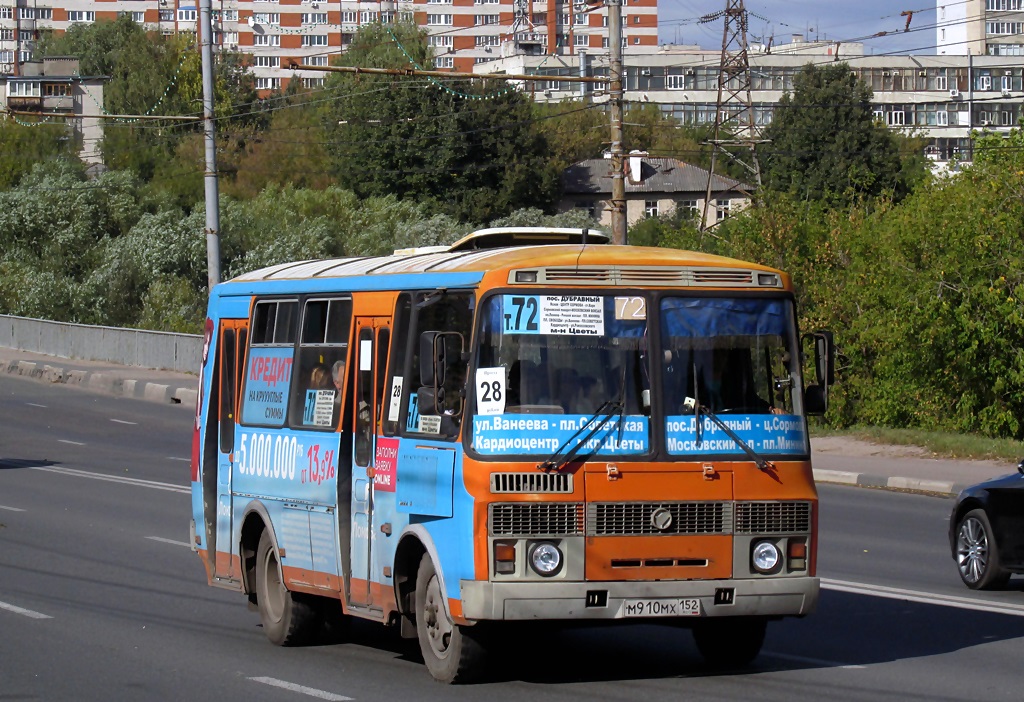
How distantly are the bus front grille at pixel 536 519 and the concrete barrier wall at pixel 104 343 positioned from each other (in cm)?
3223

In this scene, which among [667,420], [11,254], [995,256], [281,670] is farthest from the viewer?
[11,254]

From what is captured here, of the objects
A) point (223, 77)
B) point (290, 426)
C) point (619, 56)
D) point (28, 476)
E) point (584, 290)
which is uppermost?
point (223, 77)

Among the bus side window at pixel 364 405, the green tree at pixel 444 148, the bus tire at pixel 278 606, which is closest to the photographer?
the bus side window at pixel 364 405

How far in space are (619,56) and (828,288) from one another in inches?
382

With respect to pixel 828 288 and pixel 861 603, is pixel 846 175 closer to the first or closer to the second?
pixel 828 288

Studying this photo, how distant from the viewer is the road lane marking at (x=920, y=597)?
11.1 meters

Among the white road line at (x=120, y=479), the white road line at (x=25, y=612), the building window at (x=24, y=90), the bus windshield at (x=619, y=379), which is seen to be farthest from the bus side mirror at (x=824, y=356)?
the building window at (x=24, y=90)

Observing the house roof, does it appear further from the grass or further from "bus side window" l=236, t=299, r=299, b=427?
"bus side window" l=236, t=299, r=299, b=427

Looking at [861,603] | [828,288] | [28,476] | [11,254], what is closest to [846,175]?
[11,254]

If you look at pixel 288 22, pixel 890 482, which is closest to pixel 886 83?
pixel 288 22

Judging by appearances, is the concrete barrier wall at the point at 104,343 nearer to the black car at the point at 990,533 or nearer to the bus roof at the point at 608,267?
the black car at the point at 990,533

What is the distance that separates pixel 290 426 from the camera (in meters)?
10.0

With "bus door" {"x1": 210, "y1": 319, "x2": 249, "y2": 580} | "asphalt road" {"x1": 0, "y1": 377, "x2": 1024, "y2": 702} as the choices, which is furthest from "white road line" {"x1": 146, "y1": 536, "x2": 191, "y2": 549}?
"bus door" {"x1": 210, "y1": 319, "x2": 249, "y2": 580}

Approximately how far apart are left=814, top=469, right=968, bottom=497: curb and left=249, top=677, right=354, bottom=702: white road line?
13472 millimetres
